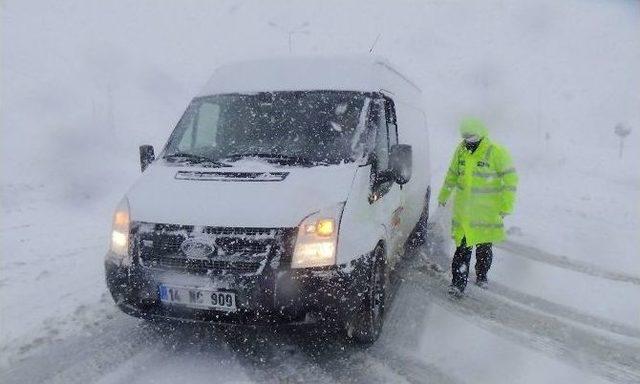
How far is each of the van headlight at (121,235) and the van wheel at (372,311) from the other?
5.56 feet

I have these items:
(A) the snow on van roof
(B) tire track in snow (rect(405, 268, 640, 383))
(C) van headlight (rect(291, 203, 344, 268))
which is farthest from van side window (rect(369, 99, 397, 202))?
(B) tire track in snow (rect(405, 268, 640, 383))

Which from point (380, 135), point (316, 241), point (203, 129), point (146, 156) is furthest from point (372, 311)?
point (146, 156)

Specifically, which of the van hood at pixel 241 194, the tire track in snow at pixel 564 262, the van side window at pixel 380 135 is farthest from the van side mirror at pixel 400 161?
the tire track in snow at pixel 564 262

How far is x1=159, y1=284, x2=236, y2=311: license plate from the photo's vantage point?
3.79m

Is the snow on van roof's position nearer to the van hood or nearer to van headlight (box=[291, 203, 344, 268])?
the van hood

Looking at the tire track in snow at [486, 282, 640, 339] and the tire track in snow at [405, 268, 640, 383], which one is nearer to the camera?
the tire track in snow at [405, 268, 640, 383]

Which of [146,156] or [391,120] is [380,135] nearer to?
[391,120]

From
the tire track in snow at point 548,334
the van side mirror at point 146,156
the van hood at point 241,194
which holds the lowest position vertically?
the tire track in snow at point 548,334

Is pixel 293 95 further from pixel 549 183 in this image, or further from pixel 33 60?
pixel 33 60

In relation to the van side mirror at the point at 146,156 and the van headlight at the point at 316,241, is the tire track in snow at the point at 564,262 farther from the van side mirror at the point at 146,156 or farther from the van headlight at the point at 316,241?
the van side mirror at the point at 146,156

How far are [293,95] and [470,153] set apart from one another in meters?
1.86

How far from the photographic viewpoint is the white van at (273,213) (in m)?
3.79

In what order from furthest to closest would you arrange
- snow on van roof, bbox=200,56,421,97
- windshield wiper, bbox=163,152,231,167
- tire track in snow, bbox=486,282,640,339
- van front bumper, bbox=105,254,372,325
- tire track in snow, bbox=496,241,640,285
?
tire track in snow, bbox=496,241,640,285 < snow on van roof, bbox=200,56,421,97 < tire track in snow, bbox=486,282,640,339 < windshield wiper, bbox=163,152,231,167 < van front bumper, bbox=105,254,372,325

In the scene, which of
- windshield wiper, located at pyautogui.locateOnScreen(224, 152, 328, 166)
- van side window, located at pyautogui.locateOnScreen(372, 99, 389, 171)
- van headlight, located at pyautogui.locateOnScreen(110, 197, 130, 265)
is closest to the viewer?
van headlight, located at pyautogui.locateOnScreen(110, 197, 130, 265)
